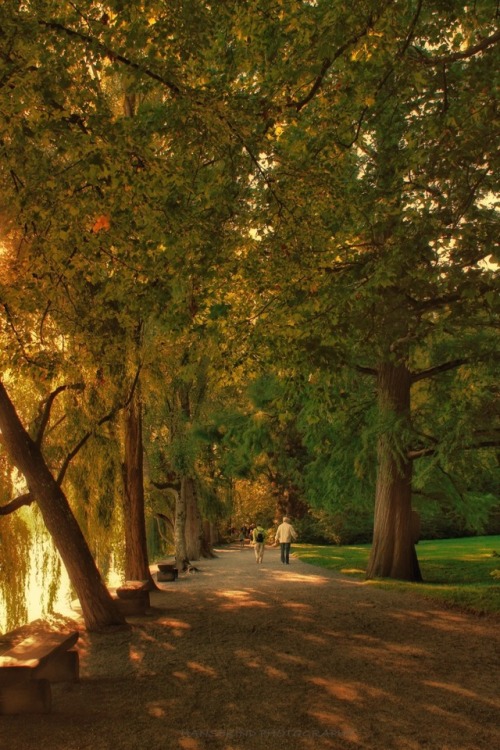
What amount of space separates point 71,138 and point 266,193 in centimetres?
315

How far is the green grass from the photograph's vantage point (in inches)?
594

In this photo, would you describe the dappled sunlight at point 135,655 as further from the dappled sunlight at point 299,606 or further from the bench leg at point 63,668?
the dappled sunlight at point 299,606

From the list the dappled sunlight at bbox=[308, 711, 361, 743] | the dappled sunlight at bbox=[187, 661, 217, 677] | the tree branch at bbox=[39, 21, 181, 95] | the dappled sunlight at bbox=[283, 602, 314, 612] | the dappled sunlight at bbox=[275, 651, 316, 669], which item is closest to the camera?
the dappled sunlight at bbox=[308, 711, 361, 743]

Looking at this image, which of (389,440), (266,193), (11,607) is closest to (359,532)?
(389,440)

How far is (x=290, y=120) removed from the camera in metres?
9.40

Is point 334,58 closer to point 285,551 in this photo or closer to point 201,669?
point 201,669

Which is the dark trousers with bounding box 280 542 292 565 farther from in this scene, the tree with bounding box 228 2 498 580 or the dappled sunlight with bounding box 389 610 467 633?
the tree with bounding box 228 2 498 580

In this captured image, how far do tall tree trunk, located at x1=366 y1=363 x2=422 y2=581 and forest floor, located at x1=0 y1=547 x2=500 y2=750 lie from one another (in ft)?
17.9

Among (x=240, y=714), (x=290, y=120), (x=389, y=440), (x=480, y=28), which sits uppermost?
(x=480, y=28)

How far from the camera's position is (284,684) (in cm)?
843

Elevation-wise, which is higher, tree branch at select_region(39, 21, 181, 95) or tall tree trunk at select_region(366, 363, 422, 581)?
tree branch at select_region(39, 21, 181, 95)

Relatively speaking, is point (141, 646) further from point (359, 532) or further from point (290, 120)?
point (359, 532)

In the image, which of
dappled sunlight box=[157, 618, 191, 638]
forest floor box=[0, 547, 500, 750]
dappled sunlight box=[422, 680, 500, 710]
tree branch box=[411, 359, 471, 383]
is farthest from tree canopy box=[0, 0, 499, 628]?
dappled sunlight box=[422, 680, 500, 710]

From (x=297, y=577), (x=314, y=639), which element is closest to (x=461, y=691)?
(x=314, y=639)
